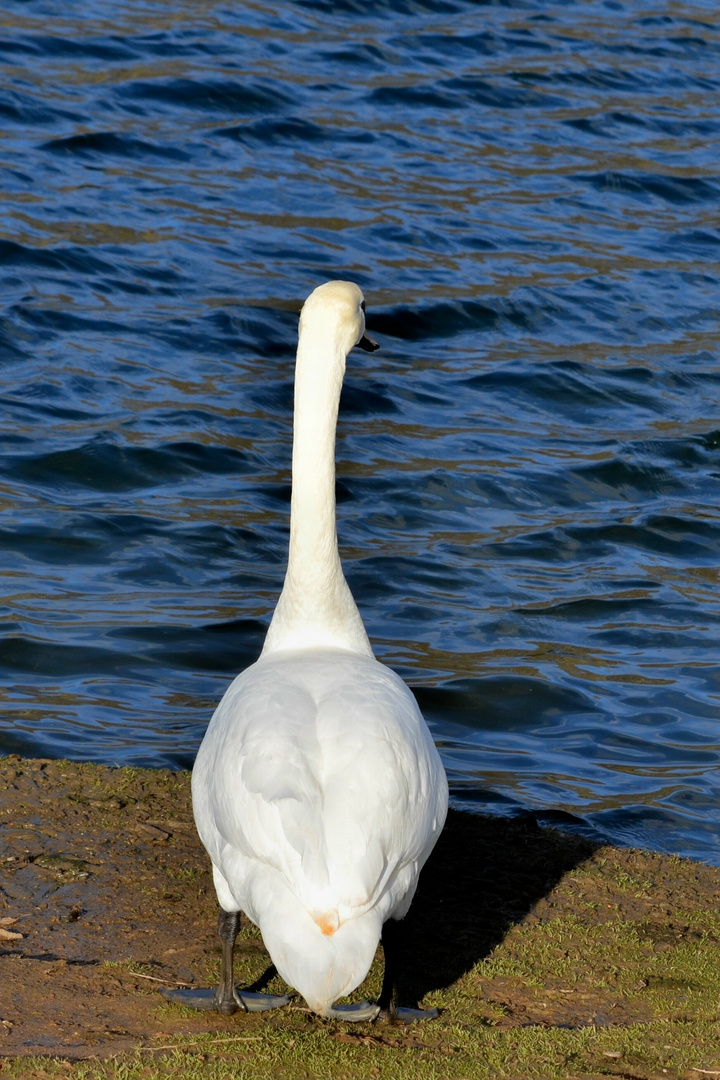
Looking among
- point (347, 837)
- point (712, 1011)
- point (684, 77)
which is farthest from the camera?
point (684, 77)

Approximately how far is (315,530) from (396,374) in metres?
7.01

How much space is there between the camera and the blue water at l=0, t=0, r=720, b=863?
7.66m

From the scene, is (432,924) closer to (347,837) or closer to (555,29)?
(347,837)

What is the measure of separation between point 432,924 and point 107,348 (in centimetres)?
741

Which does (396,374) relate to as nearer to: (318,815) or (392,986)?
(392,986)

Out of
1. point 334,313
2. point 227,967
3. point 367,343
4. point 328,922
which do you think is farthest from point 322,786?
point 367,343

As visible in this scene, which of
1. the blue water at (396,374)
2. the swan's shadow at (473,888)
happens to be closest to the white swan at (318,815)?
the swan's shadow at (473,888)

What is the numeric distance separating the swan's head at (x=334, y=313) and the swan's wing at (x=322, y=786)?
1299 mm

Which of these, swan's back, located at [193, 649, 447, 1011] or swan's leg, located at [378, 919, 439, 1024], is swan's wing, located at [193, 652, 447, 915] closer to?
swan's back, located at [193, 649, 447, 1011]

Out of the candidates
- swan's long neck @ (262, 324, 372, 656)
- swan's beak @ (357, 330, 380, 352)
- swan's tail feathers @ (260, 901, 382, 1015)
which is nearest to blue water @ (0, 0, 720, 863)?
swan's long neck @ (262, 324, 372, 656)

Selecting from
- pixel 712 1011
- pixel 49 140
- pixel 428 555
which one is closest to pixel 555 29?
pixel 49 140

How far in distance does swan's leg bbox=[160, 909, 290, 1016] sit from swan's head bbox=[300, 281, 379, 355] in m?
1.98

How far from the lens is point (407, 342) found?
12727 millimetres

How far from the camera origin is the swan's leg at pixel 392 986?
14.2 ft
